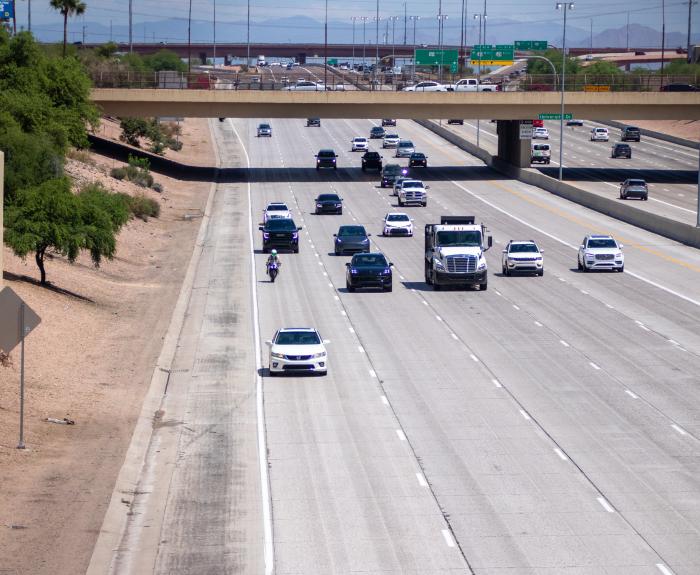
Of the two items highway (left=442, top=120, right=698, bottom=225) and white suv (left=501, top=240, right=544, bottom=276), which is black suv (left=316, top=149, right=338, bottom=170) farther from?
white suv (left=501, top=240, right=544, bottom=276)

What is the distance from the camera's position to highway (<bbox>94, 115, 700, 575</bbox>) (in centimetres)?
1909

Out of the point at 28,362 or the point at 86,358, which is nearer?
the point at 28,362

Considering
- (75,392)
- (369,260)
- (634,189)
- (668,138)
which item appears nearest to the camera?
(75,392)

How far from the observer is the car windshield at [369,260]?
49375mm

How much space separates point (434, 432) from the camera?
2692 cm

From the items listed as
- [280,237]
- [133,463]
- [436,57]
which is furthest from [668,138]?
[133,463]

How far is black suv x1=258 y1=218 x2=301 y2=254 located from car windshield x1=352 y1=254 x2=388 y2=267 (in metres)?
11.6

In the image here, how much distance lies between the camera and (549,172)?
101438 millimetres

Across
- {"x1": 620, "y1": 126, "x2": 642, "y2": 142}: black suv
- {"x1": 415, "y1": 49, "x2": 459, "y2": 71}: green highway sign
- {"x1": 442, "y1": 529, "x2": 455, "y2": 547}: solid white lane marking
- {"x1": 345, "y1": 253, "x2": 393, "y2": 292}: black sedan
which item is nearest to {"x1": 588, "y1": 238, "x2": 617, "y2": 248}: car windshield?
{"x1": 345, "y1": 253, "x2": 393, "y2": 292}: black sedan

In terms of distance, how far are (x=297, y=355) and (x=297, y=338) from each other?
0.67 meters

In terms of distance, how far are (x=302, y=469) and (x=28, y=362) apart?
37.1ft

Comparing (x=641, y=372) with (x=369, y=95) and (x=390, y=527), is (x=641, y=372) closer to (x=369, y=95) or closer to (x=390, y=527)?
(x=390, y=527)

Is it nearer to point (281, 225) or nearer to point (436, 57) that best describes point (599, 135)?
point (436, 57)

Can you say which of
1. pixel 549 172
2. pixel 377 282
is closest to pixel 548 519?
pixel 377 282
